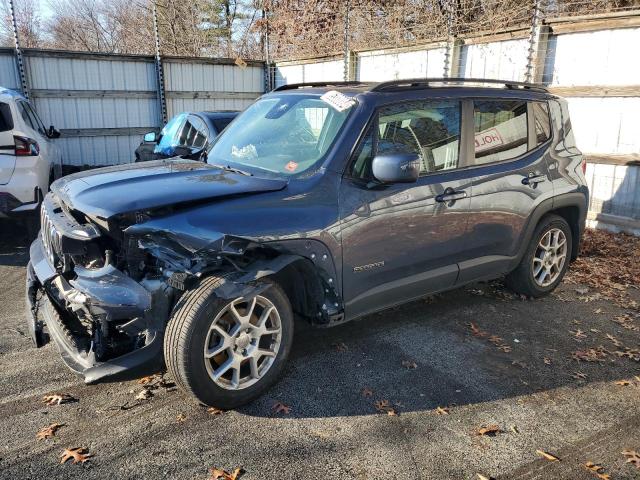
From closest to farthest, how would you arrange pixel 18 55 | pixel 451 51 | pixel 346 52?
pixel 451 51 < pixel 18 55 < pixel 346 52

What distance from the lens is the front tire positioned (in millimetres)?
3070

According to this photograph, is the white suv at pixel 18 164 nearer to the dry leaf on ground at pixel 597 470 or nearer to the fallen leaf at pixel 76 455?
the fallen leaf at pixel 76 455

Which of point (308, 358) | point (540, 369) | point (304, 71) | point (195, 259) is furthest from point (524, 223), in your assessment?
point (304, 71)

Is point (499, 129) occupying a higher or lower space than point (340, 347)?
higher

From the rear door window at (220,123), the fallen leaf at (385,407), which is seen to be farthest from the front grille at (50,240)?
the rear door window at (220,123)

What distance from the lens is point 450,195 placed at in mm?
4219

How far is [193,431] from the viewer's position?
316 cm

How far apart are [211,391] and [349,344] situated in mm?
1396

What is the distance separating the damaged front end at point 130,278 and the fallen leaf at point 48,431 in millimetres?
382

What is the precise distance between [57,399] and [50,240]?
102 cm

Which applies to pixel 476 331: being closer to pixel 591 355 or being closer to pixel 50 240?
pixel 591 355

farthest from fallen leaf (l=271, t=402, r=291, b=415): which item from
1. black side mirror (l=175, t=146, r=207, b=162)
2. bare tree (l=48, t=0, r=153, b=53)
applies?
bare tree (l=48, t=0, r=153, b=53)

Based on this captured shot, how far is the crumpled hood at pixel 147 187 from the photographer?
10.6 ft

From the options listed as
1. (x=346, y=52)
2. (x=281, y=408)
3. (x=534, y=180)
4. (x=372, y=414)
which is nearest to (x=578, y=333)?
(x=534, y=180)
